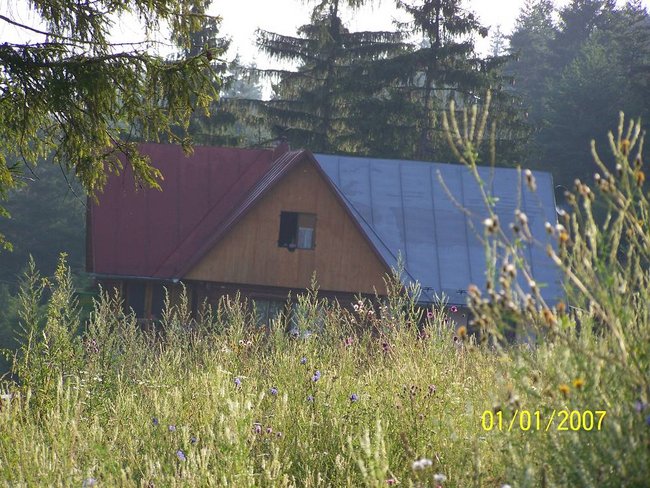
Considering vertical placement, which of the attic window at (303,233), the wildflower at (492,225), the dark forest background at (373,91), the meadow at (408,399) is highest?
the dark forest background at (373,91)

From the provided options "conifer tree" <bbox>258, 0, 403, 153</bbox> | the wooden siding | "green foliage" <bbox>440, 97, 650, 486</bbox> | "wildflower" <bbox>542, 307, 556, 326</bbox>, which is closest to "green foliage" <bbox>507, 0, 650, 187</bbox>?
"conifer tree" <bbox>258, 0, 403, 153</bbox>

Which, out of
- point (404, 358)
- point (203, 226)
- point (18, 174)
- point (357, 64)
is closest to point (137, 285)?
point (203, 226)

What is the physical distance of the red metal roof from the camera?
23.3 m

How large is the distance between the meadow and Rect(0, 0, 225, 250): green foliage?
1616 millimetres

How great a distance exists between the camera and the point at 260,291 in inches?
893

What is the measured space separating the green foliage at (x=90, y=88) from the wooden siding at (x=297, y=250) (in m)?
13.5

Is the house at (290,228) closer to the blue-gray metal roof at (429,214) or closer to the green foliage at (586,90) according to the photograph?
the blue-gray metal roof at (429,214)

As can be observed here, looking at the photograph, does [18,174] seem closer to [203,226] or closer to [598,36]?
[203,226]

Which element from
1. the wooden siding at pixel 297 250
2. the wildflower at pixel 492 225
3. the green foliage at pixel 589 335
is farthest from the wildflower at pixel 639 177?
the wooden siding at pixel 297 250

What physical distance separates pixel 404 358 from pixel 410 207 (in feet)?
58.3

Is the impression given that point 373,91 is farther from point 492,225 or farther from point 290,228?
point 492,225

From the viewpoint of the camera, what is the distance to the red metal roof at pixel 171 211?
76.6ft

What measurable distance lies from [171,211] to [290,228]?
2.92 meters

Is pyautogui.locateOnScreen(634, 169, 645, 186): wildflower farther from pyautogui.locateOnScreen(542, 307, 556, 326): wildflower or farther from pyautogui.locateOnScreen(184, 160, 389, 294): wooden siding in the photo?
pyautogui.locateOnScreen(184, 160, 389, 294): wooden siding
